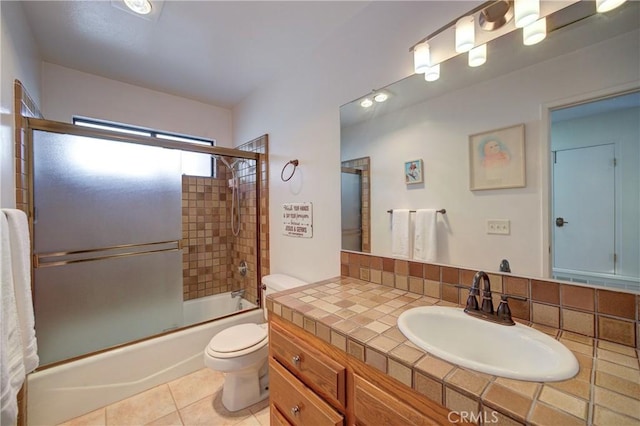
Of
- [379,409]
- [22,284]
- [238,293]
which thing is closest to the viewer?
[379,409]

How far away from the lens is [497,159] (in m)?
1.01

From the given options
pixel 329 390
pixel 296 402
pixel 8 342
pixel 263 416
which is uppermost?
pixel 8 342

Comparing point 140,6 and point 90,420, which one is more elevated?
point 140,6

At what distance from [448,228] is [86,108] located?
301 centimetres

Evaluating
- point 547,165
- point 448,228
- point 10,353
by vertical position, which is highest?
point 547,165

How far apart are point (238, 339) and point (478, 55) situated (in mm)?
2039

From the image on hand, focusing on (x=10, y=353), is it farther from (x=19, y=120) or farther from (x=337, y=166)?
(x=337, y=166)

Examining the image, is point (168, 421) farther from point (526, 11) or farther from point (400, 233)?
point (526, 11)

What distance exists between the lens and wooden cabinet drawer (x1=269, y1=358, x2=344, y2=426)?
2.84 feet

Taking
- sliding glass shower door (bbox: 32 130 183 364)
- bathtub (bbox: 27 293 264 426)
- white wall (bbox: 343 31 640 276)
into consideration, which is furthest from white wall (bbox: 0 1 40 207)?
white wall (bbox: 343 31 640 276)

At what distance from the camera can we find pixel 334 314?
0.97 meters

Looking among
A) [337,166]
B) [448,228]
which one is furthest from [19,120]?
[448,228]

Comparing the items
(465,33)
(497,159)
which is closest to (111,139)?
(465,33)

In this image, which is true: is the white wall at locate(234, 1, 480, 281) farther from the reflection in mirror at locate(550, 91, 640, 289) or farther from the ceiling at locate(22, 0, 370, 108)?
the reflection in mirror at locate(550, 91, 640, 289)
